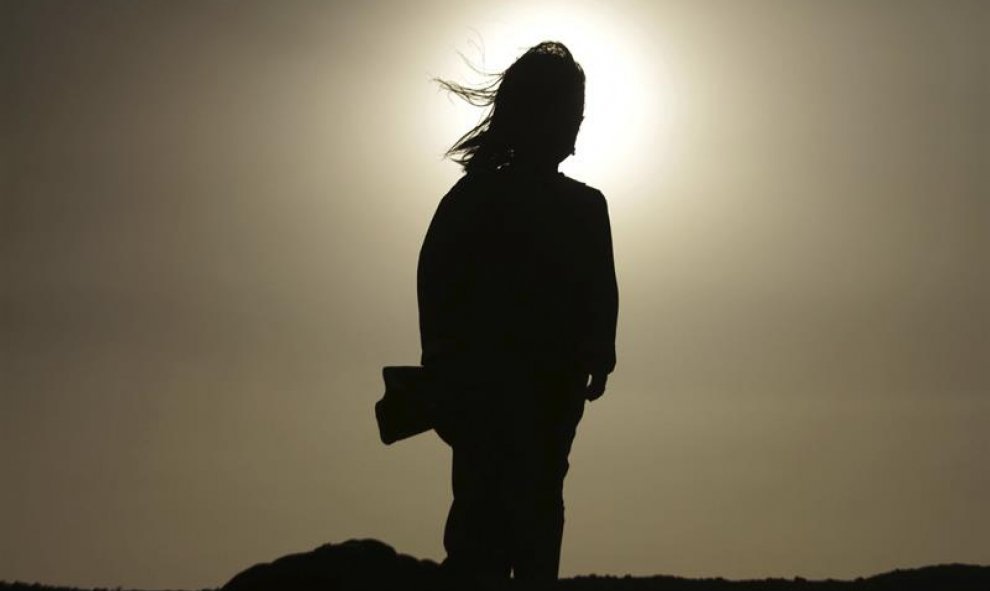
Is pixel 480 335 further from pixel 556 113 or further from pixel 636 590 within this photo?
pixel 636 590

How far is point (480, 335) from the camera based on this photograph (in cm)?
575

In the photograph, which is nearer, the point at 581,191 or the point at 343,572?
the point at 343,572

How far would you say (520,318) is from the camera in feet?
18.8

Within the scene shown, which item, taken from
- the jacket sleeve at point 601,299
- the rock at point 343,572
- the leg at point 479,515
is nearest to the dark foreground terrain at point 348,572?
the rock at point 343,572

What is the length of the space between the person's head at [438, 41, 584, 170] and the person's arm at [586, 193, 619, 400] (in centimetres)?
32

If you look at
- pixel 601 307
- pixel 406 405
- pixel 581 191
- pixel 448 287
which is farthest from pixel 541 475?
pixel 581 191

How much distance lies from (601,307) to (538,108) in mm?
860

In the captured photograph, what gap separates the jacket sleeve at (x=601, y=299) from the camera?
18.9 ft

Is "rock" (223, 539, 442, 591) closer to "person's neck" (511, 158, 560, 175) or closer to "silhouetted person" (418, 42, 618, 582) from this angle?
"silhouetted person" (418, 42, 618, 582)

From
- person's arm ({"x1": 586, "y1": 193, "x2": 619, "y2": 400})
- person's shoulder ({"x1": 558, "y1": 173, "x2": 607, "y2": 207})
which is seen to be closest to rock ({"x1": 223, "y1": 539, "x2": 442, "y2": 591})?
person's arm ({"x1": 586, "y1": 193, "x2": 619, "y2": 400})

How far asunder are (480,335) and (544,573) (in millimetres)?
982

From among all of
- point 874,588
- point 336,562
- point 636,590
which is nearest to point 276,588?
point 336,562

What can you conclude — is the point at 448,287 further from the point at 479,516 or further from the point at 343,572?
the point at 343,572

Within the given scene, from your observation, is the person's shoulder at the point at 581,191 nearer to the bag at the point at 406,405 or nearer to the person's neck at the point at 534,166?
the person's neck at the point at 534,166
